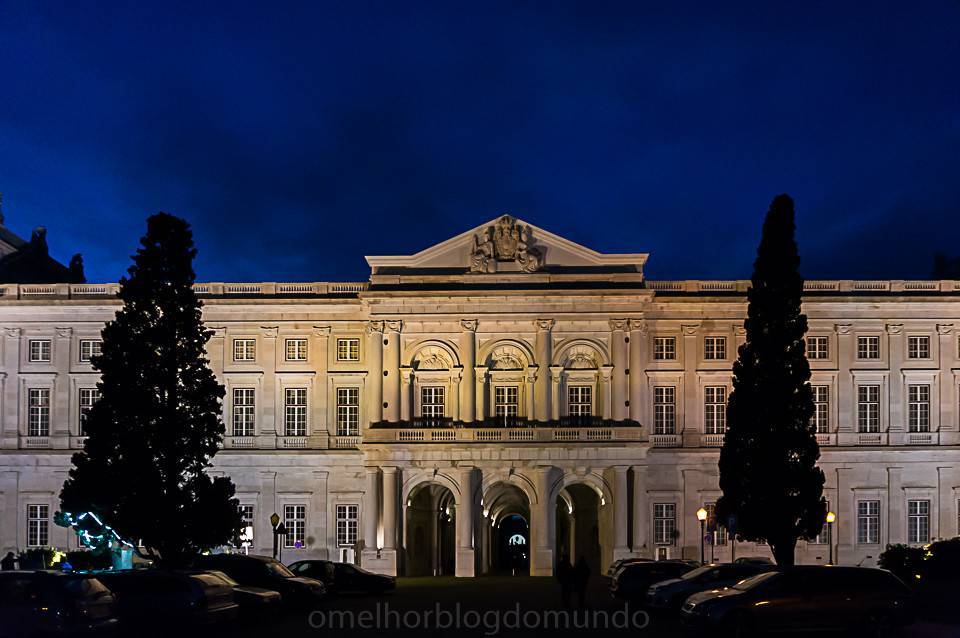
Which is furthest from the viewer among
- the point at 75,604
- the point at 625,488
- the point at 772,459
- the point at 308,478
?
the point at 308,478

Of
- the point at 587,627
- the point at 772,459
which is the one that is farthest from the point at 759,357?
the point at 587,627

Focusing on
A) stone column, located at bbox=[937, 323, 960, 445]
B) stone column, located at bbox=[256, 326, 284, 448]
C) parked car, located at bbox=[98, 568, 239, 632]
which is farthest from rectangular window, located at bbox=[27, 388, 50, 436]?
stone column, located at bbox=[937, 323, 960, 445]

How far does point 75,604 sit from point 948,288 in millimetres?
57257

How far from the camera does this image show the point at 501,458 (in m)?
65.4

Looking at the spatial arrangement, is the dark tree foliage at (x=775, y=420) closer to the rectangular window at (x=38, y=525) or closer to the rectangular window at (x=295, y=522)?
the rectangular window at (x=295, y=522)

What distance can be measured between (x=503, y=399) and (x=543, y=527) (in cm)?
791

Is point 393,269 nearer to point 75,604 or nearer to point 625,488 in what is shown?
point 625,488

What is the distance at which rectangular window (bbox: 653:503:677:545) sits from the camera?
68500 millimetres

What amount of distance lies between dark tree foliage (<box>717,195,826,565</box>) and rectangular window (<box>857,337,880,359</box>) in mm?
15047

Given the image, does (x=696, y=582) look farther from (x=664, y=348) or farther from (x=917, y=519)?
(x=917, y=519)

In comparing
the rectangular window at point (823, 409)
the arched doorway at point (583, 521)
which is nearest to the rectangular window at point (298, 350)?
the arched doorway at point (583, 521)

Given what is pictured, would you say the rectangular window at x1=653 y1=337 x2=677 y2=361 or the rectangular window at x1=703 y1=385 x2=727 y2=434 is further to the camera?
the rectangular window at x1=653 y1=337 x2=677 y2=361

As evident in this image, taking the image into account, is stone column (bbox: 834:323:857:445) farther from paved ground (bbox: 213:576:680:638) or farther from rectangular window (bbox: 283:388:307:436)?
rectangular window (bbox: 283:388:307:436)

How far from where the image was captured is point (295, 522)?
6975cm
